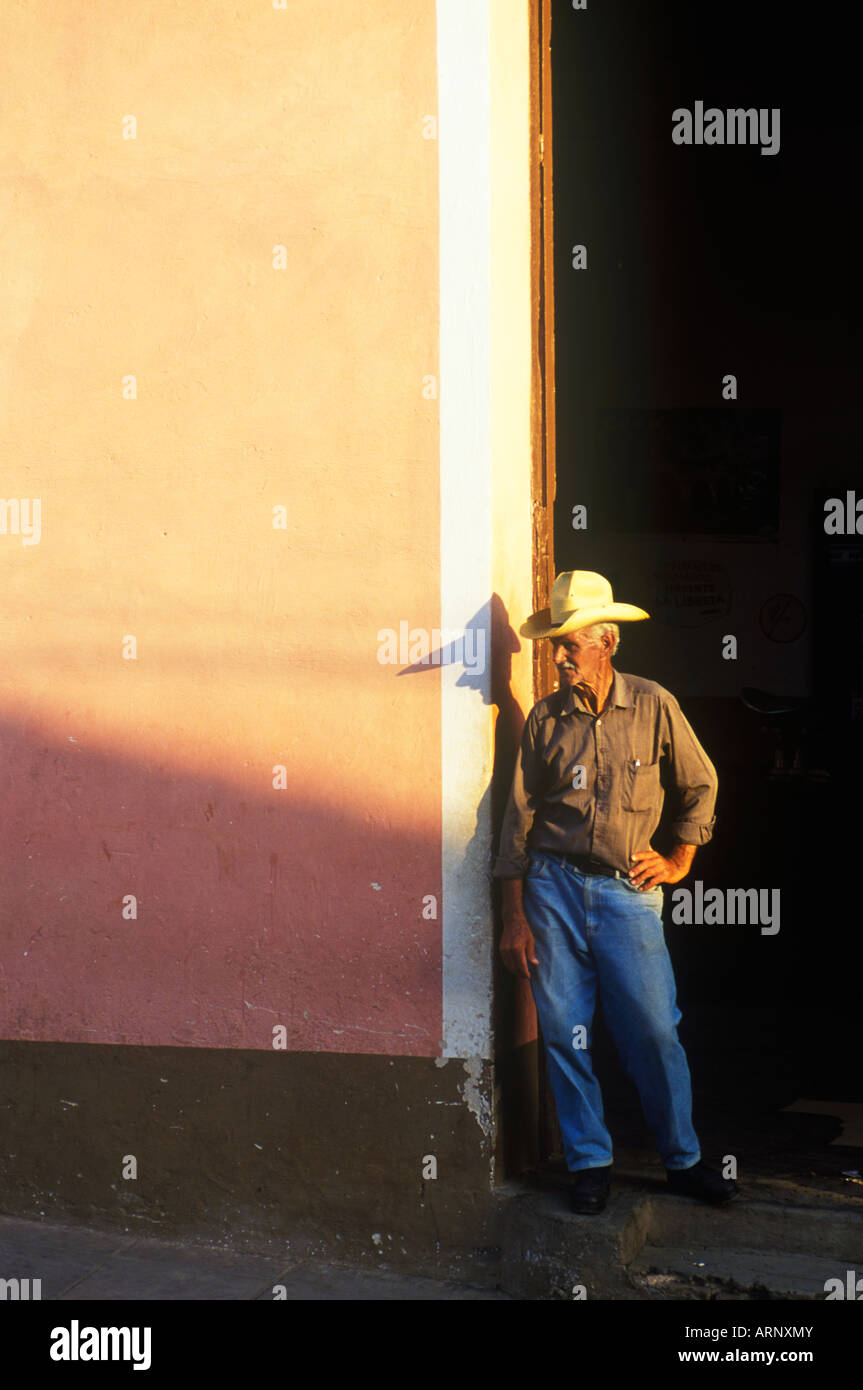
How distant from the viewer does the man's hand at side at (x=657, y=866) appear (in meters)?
4.32

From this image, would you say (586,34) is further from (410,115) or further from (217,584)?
(217,584)

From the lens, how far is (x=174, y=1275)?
4527 millimetres

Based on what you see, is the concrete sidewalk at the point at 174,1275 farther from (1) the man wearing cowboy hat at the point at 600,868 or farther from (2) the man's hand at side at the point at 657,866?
(2) the man's hand at side at the point at 657,866

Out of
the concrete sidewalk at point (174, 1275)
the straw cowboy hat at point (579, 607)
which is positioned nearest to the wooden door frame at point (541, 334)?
the straw cowboy hat at point (579, 607)

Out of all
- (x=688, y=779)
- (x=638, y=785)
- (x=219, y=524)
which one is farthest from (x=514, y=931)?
(x=219, y=524)

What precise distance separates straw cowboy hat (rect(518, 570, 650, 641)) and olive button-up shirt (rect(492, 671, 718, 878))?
20 cm

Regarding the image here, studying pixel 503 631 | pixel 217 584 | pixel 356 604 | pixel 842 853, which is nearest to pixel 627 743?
pixel 503 631

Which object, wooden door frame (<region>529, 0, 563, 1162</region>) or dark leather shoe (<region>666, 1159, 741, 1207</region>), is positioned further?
wooden door frame (<region>529, 0, 563, 1162</region>)

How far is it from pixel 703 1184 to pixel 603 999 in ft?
2.09

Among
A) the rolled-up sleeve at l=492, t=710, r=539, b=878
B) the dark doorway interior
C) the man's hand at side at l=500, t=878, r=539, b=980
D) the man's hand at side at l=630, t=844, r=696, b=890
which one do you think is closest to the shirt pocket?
the man's hand at side at l=630, t=844, r=696, b=890

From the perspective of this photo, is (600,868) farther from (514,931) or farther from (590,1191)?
(590,1191)

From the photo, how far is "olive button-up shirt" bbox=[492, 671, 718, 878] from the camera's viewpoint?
430 centimetres

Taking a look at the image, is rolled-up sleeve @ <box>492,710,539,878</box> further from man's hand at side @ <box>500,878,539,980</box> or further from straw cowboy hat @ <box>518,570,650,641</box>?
straw cowboy hat @ <box>518,570,650,641</box>

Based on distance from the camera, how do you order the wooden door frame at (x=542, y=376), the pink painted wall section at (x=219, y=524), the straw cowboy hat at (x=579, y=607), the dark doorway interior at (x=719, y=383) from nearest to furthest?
the straw cowboy hat at (x=579, y=607) < the pink painted wall section at (x=219, y=524) < the wooden door frame at (x=542, y=376) < the dark doorway interior at (x=719, y=383)
